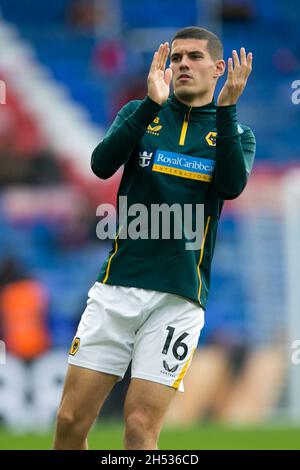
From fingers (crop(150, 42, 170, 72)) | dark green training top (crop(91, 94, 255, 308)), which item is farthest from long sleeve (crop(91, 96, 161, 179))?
fingers (crop(150, 42, 170, 72))

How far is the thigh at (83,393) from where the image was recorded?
4.84 m

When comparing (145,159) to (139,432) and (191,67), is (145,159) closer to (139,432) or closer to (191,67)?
(191,67)

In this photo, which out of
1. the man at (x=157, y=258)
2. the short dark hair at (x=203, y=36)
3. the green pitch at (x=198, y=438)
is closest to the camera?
the man at (x=157, y=258)

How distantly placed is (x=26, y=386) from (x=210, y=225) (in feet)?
17.4

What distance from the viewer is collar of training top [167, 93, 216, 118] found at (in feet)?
17.0

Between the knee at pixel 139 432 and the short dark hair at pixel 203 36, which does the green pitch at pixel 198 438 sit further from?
the short dark hair at pixel 203 36

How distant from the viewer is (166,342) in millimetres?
4926

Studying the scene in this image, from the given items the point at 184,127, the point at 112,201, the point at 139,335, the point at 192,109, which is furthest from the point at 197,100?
the point at 112,201

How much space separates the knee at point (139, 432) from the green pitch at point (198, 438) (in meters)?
2.94

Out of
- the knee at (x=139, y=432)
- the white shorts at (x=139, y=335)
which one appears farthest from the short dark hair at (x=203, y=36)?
the knee at (x=139, y=432)

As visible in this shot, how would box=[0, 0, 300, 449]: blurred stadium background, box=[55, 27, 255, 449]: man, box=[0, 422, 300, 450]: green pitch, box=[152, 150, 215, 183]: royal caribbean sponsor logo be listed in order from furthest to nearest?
box=[0, 0, 300, 449]: blurred stadium background → box=[0, 422, 300, 450]: green pitch → box=[152, 150, 215, 183]: royal caribbean sponsor logo → box=[55, 27, 255, 449]: man

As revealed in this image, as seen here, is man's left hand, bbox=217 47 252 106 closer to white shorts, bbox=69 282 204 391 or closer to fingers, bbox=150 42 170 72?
fingers, bbox=150 42 170 72

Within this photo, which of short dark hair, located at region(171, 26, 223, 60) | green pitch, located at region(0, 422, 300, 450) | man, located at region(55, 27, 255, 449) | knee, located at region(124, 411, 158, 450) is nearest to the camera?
knee, located at region(124, 411, 158, 450)

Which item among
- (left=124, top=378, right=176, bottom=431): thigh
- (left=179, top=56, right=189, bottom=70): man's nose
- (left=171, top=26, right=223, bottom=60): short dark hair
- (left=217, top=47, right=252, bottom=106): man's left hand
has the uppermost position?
(left=171, top=26, right=223, bottom=60): short dark hair
